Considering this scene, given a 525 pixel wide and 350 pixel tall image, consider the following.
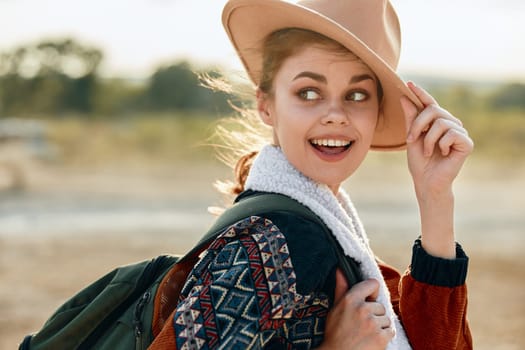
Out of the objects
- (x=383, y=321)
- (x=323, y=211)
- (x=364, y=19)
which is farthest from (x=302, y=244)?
(x=364, y=19)

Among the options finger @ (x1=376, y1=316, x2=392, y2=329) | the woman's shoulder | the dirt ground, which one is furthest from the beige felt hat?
the dirt ground

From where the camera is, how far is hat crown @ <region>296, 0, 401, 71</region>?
226 cm

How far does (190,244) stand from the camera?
9305mm

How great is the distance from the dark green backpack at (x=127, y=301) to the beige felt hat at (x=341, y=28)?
1.49 ft

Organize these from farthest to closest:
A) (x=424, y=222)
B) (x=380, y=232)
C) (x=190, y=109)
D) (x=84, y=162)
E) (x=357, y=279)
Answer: (x=190, y=109) < (x=84, y=162) < (x=380, y=232) < (x=424, y=222) < (x=357, y=279)

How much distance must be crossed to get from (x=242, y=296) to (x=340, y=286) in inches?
14.3

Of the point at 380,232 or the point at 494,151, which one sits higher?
the point at 494,151

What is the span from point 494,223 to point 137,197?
579 centimetres

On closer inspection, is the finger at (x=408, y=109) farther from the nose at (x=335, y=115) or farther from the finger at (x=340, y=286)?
the finger at (x=340, y=286)

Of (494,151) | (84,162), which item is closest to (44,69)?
(84,162)

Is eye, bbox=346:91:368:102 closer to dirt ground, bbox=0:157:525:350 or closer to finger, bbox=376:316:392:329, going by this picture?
finger, bbox=376:316:392:329

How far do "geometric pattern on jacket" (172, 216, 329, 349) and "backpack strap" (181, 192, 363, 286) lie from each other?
54 millimetres

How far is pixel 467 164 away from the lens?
60.2ft

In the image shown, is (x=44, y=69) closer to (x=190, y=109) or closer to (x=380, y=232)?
(x=190, y=109)
